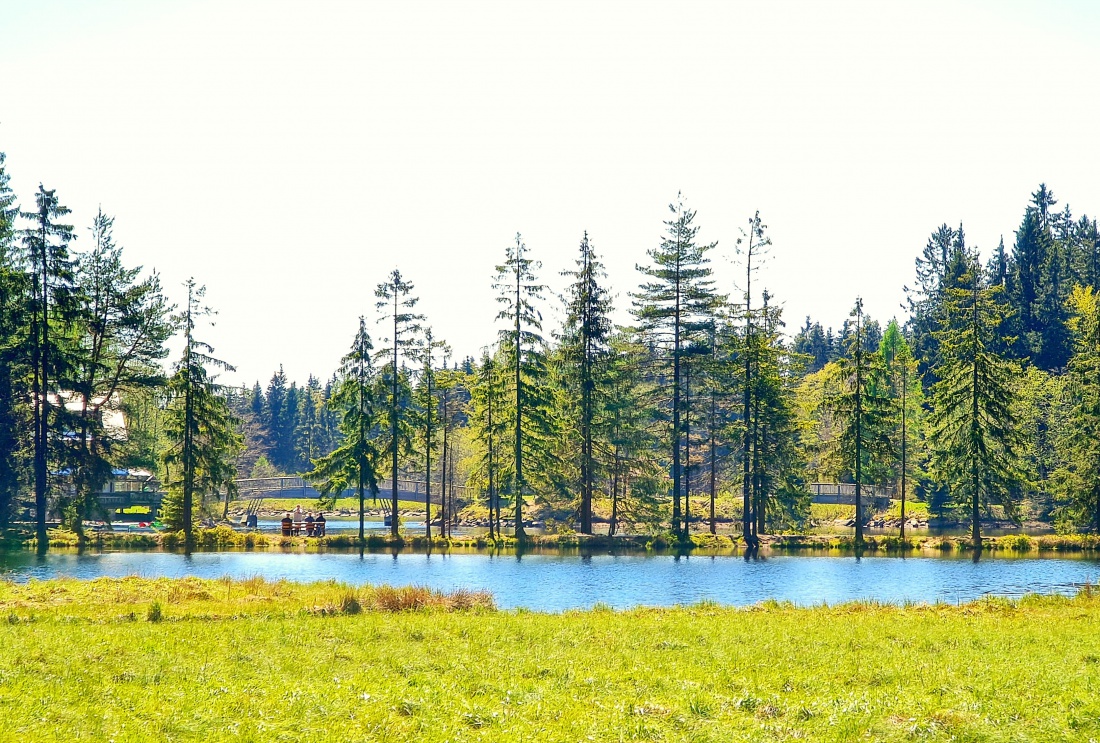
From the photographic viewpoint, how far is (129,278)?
5962 cm

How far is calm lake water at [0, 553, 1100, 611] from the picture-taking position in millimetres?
32312

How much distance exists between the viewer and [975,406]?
2231 inches

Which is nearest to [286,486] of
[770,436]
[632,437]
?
[632,437]

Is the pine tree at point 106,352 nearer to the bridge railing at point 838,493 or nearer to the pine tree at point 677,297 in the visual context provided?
the pine tree at point 677,297

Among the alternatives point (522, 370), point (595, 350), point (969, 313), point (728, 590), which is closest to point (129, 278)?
point (522, 370)

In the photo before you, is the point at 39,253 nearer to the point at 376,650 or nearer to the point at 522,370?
the point at 522,370

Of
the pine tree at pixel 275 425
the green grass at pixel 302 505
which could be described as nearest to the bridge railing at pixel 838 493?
the green grass at pixel 302 505

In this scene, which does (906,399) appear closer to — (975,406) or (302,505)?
(975,406)

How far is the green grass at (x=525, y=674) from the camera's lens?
12227 millimetres

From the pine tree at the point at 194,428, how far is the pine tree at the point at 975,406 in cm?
4439

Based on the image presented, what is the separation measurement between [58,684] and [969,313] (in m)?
55.6

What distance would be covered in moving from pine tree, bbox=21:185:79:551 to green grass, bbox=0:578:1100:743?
3258cm

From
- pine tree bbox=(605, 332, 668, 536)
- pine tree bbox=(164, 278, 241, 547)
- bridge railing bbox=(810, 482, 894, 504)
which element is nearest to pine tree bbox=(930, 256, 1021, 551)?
pine tree bbox=(605, 332, 668, 536)

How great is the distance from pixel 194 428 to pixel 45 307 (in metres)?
10.7
